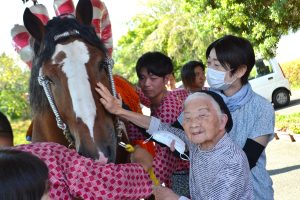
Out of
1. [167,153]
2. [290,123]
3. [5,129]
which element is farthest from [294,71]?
[5,129]

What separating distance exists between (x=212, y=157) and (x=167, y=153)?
881 millimetres

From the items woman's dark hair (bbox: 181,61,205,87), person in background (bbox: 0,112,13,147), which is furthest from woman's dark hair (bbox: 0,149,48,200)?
woman's dark hair (bbox: 181,61,205,87)

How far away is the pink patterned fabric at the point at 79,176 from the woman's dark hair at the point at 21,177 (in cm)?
37

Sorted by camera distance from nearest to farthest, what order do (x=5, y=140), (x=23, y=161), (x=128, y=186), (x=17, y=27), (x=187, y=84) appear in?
(x=23, y=161)
(x=128, y=186)
(x=5, y=140)
(x=17, y=27)
(x=187, y=84)

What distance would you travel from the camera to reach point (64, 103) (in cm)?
241

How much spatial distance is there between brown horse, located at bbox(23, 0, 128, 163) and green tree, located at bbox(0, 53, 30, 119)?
21.6 metres

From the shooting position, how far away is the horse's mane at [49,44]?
2584 millimetres

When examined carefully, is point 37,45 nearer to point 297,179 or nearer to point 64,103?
point 64,103

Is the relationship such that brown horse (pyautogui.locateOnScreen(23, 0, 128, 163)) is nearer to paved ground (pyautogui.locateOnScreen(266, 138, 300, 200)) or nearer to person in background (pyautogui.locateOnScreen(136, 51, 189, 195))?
person in background (pyautogui.locateOnScreen(136, 51, 189, 195))

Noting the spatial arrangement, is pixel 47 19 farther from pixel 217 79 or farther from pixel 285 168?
pixel 285 168

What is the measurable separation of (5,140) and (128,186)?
3.81 ft

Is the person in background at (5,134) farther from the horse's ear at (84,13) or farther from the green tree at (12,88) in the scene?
the green tree at (12,88)

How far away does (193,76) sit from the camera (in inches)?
179

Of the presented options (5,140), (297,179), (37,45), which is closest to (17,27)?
(37,45)
